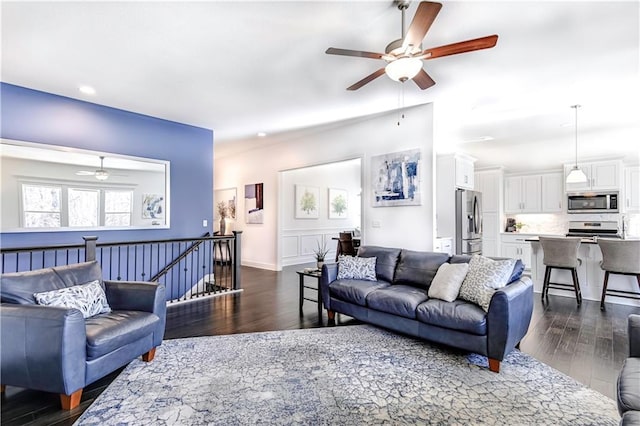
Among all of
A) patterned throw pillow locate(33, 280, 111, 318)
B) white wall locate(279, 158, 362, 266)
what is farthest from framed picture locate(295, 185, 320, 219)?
patterned throw pillow locate(33, 280, 111, 318)

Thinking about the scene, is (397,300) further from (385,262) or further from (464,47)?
(464,47)

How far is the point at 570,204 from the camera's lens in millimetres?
7133

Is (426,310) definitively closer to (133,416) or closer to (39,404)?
(133,416)

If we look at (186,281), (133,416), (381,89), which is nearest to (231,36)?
(381,89)

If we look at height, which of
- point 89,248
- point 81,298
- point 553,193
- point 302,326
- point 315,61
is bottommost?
point 302,326

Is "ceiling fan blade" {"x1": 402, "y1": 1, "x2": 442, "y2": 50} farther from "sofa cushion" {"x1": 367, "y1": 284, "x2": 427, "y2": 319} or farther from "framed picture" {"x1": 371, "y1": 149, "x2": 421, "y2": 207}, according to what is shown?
"framed picture" {"x1": 371, "y1": 149, "x2": 421, "y2": 207}

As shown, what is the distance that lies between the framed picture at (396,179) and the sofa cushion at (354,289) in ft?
5.33

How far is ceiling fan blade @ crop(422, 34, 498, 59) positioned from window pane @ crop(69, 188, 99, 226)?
479 centimetres

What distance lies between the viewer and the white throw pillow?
3.10m

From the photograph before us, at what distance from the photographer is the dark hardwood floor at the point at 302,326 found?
2193 millimetres

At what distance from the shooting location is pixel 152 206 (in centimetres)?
524

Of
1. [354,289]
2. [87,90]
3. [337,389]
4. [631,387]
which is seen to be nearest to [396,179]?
[354,289]

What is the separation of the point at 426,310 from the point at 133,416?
2448mm

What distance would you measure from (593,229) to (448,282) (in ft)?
19.9
